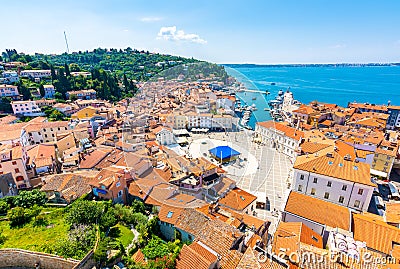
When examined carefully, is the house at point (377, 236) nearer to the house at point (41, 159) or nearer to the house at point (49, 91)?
the house at point (41, 159)

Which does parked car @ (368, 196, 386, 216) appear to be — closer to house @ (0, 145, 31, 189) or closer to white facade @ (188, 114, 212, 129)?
white facade @ (188, 114, 212, 129)

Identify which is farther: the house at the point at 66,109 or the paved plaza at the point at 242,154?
the house at the point at 66,109

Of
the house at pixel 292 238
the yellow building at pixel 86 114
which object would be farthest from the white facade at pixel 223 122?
the yellow building at pixel 86 114

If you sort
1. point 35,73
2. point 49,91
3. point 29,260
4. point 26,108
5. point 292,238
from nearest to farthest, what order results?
point 29,260 < point 292,238 < point 26,108 < point 49,91 < point 35,73

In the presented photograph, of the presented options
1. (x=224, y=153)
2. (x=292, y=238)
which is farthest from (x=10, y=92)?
(x=292, y=238)

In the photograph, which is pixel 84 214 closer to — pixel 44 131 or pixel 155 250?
pixel 155 250

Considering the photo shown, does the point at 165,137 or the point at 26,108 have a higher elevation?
the point at 165,137

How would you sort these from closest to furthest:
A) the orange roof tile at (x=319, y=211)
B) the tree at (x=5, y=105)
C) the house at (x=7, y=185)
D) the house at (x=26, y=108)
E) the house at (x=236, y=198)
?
the house at (x=236, y=198) → the orange roof tile at (x=319, y=211) → the house at (x=7, y=185) → the house at (x=26, y=108) → the tree at (x=5, y=105)

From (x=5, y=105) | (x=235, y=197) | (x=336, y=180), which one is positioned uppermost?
(x=235, y=197)
